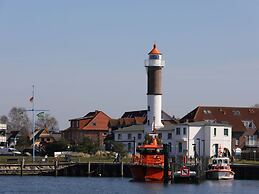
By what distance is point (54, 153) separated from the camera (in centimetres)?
12288

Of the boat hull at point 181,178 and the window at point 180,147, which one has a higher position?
the window at point 180,147

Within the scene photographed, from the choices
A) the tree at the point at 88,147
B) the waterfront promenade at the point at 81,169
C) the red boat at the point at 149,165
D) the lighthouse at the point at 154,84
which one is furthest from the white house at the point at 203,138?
the red boat at the point at 149,165

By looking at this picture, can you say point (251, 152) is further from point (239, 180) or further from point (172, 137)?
point (239, 180)

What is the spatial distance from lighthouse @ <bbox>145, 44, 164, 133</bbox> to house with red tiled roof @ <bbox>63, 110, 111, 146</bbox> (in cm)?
3688

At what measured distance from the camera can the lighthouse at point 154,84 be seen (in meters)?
119

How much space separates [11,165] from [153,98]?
90.8 feet

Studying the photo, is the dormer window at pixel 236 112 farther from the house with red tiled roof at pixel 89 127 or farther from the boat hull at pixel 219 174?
the boat hull at pixel 219 174

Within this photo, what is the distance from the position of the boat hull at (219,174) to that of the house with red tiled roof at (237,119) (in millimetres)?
33111

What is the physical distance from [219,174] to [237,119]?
38.7m

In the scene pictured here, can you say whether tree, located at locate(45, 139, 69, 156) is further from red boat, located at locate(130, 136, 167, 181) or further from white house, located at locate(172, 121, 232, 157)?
red boat, located at locate(130, 136, 167, 181)

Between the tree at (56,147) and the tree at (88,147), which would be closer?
the tree at (88,147)

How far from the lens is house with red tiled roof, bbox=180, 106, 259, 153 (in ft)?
408

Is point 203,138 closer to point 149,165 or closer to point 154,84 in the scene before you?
point 154,84

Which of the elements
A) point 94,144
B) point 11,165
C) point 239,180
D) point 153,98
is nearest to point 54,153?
point 94,144
